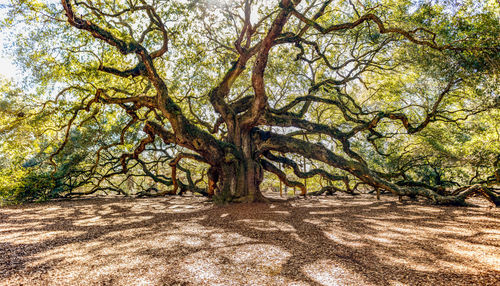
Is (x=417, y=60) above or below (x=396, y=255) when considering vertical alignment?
above

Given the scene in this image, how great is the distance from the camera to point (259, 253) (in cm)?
288

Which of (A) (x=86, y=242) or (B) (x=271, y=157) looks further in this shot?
(B) (x=271, y=157)

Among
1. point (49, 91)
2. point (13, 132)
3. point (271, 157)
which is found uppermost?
point (49, 91)

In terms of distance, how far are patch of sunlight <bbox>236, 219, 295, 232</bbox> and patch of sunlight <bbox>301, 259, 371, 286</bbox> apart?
1.65m

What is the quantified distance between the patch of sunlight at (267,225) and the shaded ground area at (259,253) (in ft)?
0.06

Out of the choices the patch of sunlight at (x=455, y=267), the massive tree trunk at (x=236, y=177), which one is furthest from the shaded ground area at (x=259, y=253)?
the massive tree trunk at (x=236, y=177)

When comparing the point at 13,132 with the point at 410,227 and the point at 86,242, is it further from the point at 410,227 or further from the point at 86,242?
the point at 410,227

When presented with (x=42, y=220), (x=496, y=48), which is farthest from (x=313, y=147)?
(x=42, y=220)

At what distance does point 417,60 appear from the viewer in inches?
297

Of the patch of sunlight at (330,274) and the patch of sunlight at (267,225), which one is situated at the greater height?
the patch of sunlight at (330,274)

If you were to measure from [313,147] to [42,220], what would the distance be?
26.0 ft

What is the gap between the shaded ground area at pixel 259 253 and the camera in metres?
2.21

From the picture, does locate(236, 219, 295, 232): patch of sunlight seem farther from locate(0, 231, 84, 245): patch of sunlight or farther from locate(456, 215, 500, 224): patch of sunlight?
locate(456, 215, 500, 224): patch of sunlight

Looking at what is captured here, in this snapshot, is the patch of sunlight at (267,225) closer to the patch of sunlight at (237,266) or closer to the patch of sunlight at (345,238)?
the patch of sunlight at (345,238)
